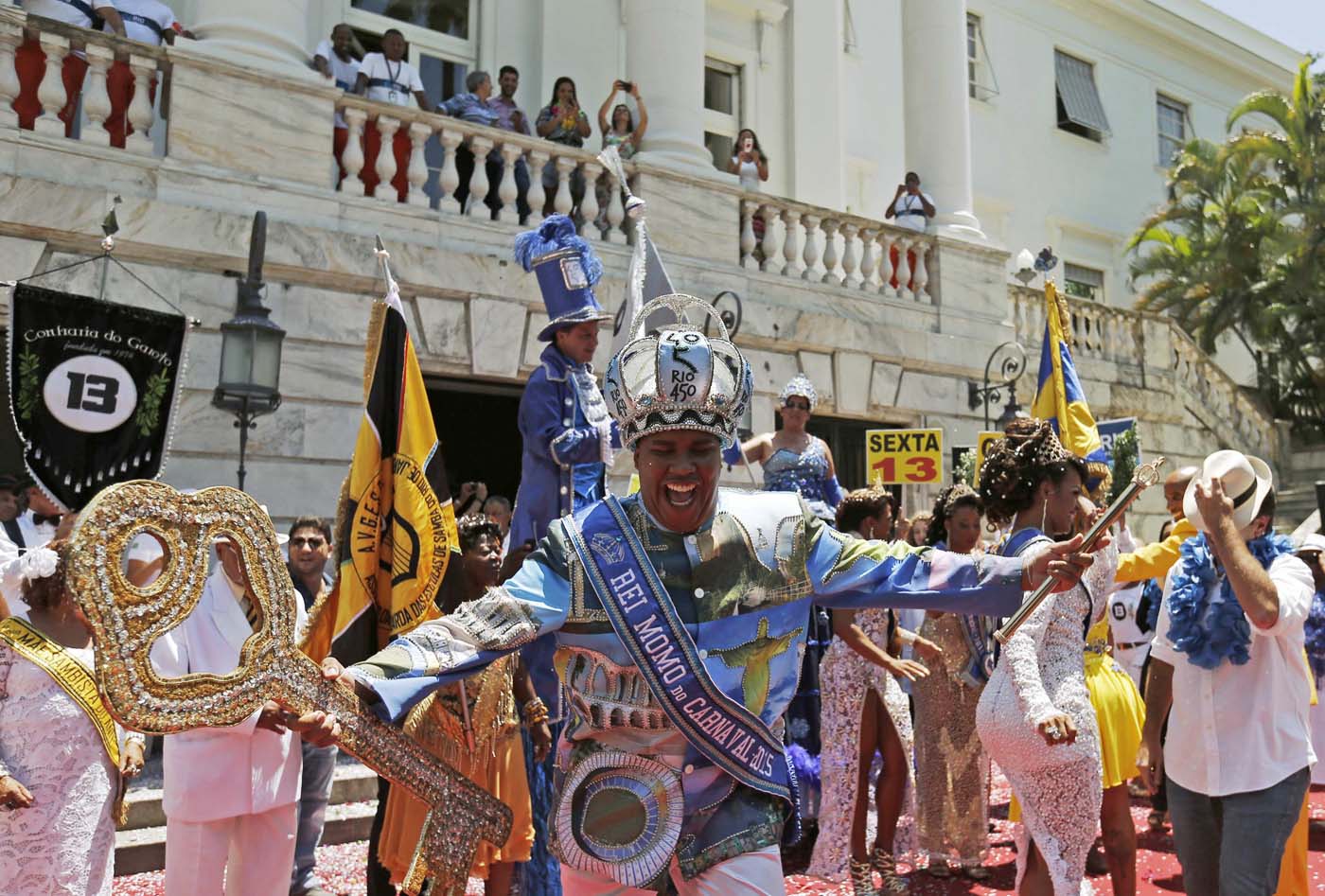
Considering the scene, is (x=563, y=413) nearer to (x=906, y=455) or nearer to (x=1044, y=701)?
(x=1044, y=701)

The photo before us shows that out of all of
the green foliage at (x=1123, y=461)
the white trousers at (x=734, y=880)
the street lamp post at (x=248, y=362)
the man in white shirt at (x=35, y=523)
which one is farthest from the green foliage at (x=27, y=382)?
the green foliage at (x=1123, y=461)

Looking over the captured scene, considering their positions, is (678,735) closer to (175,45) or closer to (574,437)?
(574,437)

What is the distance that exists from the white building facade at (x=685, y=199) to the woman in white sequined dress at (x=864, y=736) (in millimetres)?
5117

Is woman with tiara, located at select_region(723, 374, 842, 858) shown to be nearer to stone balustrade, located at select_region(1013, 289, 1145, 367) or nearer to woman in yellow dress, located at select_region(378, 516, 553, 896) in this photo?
woman in yellow dress, located at select_region(378, 516, 553, 896)

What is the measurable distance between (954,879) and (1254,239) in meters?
20.6

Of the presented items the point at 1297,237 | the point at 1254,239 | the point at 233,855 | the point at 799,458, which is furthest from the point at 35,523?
the point at 1254,239

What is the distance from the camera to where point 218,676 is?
226 cm

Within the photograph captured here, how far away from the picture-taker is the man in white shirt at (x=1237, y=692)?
3.91m

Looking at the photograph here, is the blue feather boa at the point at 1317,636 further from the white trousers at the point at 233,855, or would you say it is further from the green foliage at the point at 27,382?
the green foliage at the point at 27,382

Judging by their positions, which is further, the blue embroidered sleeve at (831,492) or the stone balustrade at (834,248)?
the stone balustrade at (834,248)

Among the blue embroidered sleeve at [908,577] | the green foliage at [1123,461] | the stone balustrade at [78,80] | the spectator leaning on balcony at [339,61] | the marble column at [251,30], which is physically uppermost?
the spectator leaning on balcony at [339,61]

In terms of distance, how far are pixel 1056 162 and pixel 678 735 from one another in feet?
72.2

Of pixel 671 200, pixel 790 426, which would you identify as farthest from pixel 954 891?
pixel 671 200

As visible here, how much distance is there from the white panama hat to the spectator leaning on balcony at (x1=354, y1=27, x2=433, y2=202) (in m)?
7.96
